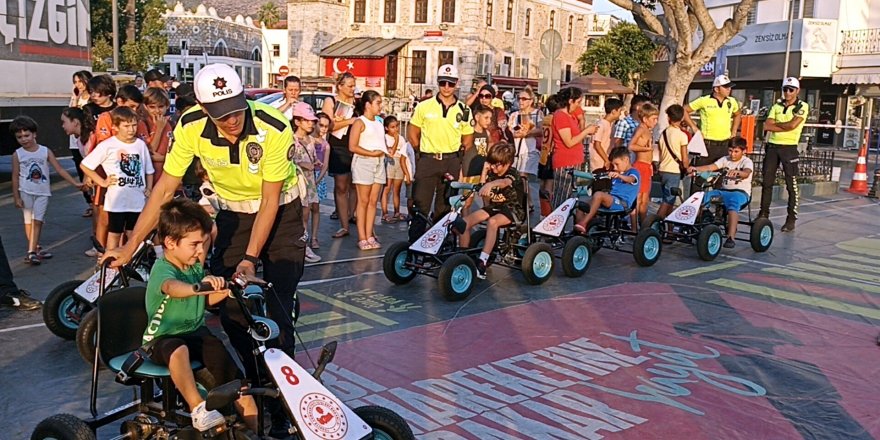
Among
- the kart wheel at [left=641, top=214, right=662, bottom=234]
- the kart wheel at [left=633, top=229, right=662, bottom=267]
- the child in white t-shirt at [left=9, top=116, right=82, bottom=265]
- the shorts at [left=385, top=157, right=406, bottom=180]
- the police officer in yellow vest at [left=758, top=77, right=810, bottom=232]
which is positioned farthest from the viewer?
the shorts at [left=385, top=157, right=406, bottom=180]

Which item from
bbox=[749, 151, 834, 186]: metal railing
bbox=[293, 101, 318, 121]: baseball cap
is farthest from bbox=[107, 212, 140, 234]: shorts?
bbox=[749, 151, 834, 186]: metal railing

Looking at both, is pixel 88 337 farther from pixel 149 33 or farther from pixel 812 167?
pixel 149 33

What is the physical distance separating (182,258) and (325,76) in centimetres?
4995

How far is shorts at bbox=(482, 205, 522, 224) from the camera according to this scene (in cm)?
754

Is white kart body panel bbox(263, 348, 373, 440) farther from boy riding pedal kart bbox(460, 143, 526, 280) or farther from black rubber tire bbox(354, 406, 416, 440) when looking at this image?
boy riding pedal kart bbox(460, 143, 526, 280)

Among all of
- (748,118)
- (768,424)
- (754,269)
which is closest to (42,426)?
(768,424)

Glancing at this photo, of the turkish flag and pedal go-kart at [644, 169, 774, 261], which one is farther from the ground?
the turkish flag

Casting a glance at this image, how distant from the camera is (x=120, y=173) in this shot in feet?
22.9

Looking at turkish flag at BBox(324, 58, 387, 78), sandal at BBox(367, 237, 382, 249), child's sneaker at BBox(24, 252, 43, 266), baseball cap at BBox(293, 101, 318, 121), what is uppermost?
turkish flag at BBox(324, 58, 387, 78)

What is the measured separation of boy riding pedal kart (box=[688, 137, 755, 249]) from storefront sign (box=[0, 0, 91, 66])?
939 centimetres

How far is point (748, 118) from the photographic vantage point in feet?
50.5

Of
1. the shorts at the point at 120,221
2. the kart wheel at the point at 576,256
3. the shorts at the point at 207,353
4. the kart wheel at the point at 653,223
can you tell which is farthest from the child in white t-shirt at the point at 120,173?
the kart wheel at the point at 653,223

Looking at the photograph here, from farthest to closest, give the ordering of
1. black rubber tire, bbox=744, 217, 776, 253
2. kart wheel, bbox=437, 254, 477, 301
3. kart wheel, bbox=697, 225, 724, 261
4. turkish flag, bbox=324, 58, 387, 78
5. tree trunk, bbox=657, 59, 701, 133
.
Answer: turkish flag, bbox=324, 58, 387, 78
tree trunk, bbox=657, 59, 701, 133
black rubber tire, bbox=744, 217, 776, 253
kart wheel, bbox=697, 225, 724, 261
kart wheel, bbox=437, 254, 477, 301

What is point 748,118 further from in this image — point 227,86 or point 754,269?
point 227,86
